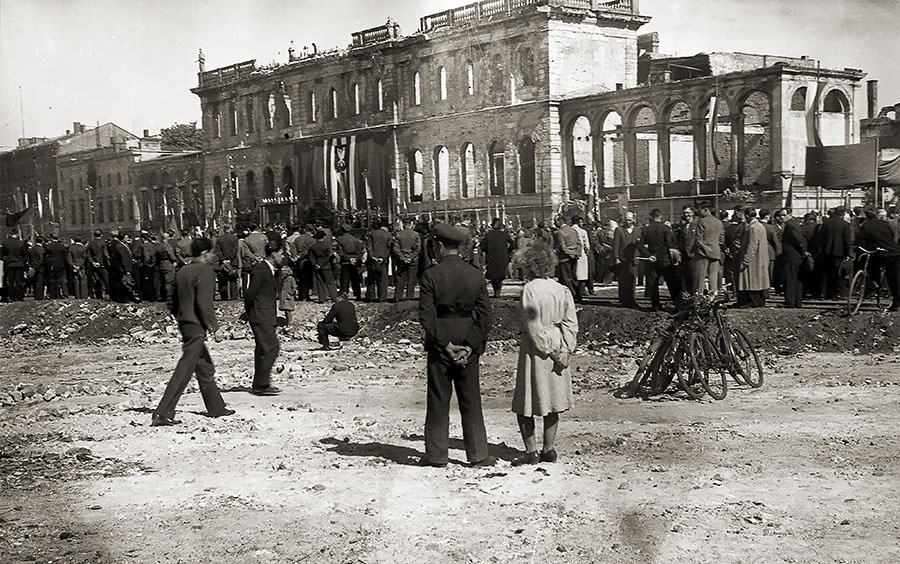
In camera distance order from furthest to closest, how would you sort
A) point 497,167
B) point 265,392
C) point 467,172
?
1. point 497,167
2. point 467,172
3. point 265,392

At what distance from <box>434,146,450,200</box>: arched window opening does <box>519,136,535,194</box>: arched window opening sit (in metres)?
3.76

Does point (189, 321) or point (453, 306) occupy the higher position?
point (453, 306)

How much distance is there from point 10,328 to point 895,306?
51.2ft

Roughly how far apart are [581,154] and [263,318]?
3456 centimetres

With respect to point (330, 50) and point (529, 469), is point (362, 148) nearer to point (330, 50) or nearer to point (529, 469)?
point (330, 50)

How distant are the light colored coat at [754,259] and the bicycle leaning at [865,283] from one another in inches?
49.0

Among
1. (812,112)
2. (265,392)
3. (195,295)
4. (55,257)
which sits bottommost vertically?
(265,392)

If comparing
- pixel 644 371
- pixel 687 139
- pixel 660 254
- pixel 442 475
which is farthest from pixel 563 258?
pixel 687 139

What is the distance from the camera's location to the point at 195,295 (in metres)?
9.73

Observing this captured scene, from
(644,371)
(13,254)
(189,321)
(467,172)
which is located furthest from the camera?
(467,172)

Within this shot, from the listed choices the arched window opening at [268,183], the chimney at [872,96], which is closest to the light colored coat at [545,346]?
the chimney at [872,96]

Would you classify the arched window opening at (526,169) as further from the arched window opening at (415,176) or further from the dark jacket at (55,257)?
the dark jacket at (55,257)

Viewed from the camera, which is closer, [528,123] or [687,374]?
[687,374]

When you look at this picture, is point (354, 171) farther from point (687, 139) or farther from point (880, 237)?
point (880, 237)
